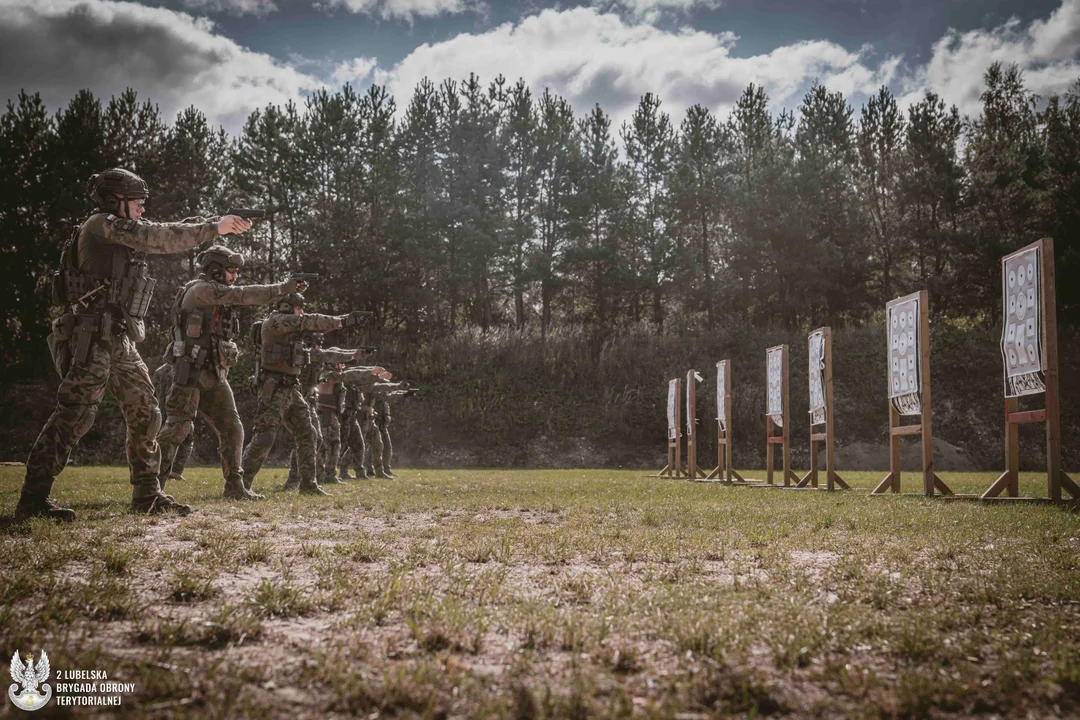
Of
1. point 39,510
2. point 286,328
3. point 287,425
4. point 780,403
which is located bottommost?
point 39,510

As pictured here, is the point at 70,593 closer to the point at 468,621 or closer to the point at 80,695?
the point at 80,695

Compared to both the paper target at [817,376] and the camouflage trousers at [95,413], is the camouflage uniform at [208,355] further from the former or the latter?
the paper target at [817,376]

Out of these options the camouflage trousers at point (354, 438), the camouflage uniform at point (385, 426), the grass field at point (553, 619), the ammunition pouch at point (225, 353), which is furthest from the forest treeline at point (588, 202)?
the grass field at point (553, 619)

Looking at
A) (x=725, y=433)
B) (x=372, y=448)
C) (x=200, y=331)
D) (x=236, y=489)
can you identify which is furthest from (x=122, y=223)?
(x=725, y=433)

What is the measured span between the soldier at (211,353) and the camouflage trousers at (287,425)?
1307 mm

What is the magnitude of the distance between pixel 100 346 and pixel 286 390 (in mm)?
4324

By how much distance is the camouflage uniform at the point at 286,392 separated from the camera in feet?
34.6

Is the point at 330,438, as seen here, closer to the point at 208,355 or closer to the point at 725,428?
the point at 208,355

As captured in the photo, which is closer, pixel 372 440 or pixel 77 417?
pixel 77 417

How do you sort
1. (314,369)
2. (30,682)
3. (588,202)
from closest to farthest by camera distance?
(30,682) < (314,369) < (588,202)

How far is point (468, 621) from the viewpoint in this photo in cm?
309

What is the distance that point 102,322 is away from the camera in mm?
6391

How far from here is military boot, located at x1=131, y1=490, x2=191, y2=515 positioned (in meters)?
7.00

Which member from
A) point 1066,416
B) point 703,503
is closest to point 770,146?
point 1066,416
